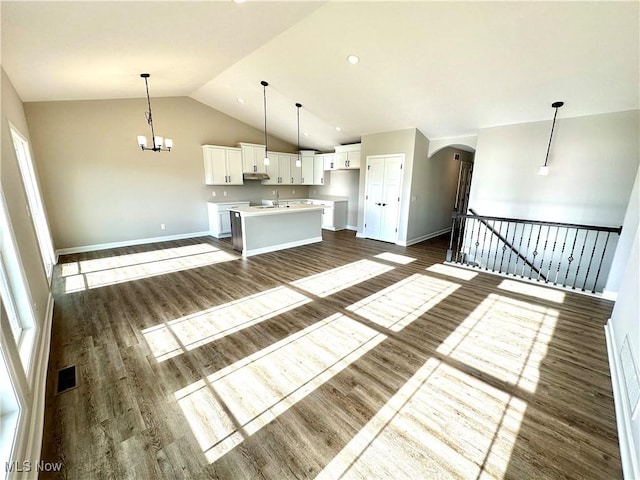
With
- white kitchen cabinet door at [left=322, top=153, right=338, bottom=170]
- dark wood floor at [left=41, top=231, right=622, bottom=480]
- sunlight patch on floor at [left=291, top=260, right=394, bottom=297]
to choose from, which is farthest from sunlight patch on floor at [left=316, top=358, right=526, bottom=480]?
white kitchen cabinet door at [left=322, top=153, right=338, bottom=170]

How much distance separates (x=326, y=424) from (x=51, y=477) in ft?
5.04

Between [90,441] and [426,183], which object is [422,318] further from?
[426,183]

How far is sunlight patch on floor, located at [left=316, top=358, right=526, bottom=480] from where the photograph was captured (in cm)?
149

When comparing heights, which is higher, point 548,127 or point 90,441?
point 548,127

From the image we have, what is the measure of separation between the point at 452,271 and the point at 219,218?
557 centimetres

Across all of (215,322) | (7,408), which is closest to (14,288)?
(7,408)

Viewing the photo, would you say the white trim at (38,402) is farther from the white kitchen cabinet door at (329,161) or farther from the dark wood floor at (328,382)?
the white kitchen cabinet door at (329,161)

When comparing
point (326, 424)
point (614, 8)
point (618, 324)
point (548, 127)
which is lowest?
point (326, 424)

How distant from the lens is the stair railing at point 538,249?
4426 mm

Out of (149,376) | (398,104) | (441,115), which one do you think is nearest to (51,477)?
(149,376)

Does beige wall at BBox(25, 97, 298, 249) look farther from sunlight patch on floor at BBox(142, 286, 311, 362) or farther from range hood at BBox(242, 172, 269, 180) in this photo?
sunlight patch on floor at BBox(142, 286, 311, 362)

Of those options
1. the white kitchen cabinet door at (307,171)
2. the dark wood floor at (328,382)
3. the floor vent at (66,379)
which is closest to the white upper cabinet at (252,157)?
the white kitchen cabinet door at (307,171)

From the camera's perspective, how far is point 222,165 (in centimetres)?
688

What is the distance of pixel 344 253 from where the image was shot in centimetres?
573
